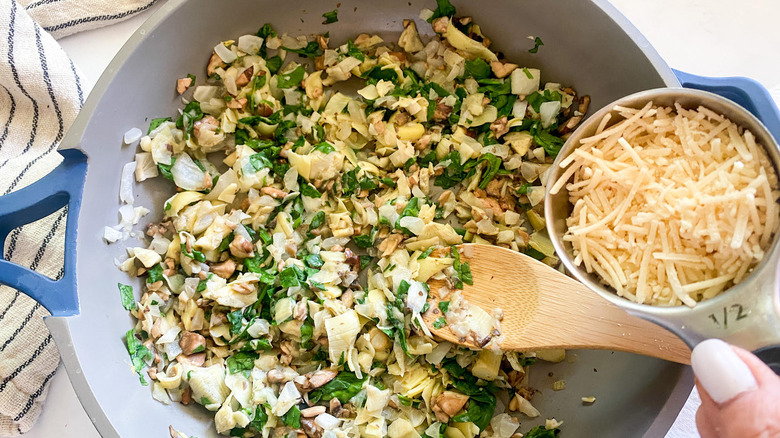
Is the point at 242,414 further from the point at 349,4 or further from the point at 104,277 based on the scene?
the point at 349,4

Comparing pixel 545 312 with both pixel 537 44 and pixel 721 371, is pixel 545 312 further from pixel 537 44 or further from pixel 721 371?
pixel 537 44

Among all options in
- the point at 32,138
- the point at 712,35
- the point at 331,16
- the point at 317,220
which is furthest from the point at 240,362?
the point at 712,35

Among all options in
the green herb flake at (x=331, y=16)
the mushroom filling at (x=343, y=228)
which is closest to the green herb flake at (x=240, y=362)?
the mushroom filling at (x=343, y=228)

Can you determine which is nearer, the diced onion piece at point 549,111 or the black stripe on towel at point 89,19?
the diced onion piece at point 549,111

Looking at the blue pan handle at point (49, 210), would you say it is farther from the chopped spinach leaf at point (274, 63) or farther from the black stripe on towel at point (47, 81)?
the chopped spinach leaf at point (274, 63)

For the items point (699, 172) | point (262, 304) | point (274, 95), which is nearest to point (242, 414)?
point (262, 304)

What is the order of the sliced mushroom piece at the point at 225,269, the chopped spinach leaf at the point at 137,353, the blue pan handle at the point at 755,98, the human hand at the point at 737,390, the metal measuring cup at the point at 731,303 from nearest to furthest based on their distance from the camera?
1. the human hand at the point at 737,390
2. the metal measuring cup at the point at 731,303
3. the blue pan handle at the point at 755,98
4. the chopped spinach leaf at the point at 137,353
5. the sliced mushroom piece at the point at 225,269

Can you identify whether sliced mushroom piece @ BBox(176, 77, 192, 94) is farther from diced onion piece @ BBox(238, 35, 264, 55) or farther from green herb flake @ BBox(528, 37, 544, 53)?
green herb flake @ BBox(528, 37, 544, 53)
